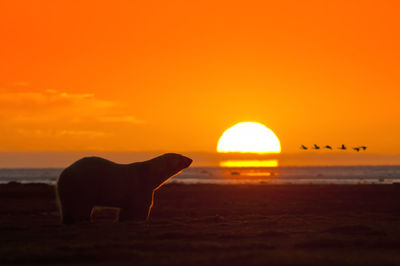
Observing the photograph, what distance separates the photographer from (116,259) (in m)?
11.0

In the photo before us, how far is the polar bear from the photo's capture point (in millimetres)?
17031

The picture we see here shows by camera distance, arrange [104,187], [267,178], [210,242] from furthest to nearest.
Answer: [267,178] → [104,187] → [210,242]

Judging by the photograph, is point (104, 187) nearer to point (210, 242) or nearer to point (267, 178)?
point (210, 242)

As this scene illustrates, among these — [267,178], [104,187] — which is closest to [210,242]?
[104,187]

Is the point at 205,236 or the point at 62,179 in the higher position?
the point at 62,179

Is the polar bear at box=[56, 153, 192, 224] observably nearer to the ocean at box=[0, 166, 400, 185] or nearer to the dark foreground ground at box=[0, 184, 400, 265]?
the dark foreground ground at box=[0, 184, 400, 265]

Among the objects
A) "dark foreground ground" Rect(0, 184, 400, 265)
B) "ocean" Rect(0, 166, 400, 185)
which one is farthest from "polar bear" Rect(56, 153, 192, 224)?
"ocean" Rect(0, 166, 400, 185)

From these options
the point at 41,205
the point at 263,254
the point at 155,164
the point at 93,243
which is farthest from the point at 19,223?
the point at 41,205

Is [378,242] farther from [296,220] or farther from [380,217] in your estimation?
[380,217]

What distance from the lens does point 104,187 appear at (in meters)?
17.3

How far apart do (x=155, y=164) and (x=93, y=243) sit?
20.6 ft

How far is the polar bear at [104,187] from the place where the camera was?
17.0 meters

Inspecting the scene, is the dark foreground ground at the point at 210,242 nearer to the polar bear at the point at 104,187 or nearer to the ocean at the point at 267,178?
the polar bear at the point at 104,187

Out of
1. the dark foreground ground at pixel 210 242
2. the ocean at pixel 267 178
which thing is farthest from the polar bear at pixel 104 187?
the ocean at pixel 267 178
